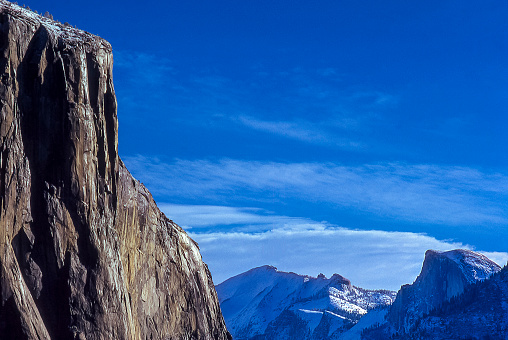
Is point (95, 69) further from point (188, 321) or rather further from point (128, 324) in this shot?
point (188, 321)

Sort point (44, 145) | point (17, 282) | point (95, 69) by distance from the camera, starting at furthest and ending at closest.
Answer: point (95, 69) < point (44, 145) < point (17, 282)

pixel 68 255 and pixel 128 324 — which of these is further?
pixel 128 324

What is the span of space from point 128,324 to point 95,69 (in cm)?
1577

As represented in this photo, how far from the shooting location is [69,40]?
157 ft

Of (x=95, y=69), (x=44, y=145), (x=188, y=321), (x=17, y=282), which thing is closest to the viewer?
(x=17, y=282)

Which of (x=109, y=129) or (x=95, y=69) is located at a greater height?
(x=95, y=69)

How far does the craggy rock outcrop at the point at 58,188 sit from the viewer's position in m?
43.2

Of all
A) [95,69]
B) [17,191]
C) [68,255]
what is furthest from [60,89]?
[68,255]

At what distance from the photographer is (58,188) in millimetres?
45469

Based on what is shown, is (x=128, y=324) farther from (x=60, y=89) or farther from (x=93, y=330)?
(x=60, y=89)

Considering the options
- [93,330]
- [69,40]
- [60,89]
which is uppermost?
[69,40]

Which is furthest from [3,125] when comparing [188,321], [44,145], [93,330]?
[188,321]

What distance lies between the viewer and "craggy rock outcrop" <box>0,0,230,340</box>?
142ft

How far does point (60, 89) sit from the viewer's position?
46.3m
